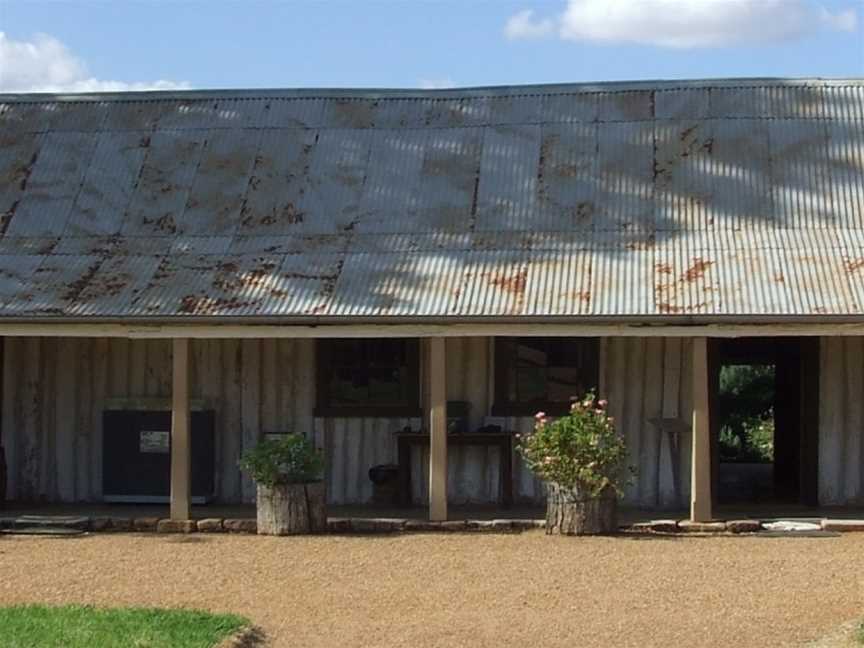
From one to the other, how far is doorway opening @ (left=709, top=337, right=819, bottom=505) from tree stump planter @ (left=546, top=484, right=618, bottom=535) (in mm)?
2619

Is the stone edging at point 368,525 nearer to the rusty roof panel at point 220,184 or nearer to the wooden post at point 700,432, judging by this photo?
the wooden post at point 700,432

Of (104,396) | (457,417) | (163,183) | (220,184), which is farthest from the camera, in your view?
(163,183)

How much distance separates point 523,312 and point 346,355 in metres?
3.08

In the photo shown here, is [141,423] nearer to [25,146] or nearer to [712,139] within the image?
[25,146]

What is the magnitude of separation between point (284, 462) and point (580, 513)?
3.03m

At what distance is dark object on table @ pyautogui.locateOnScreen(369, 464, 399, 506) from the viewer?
17750 mm

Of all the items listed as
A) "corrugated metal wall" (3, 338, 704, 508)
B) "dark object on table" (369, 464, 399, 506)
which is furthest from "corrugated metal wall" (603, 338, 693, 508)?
"dark object on table" (369, 464, 399, 506)

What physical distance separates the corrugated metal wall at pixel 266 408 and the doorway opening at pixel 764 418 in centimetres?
50

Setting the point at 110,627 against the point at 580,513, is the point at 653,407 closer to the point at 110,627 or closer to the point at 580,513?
the point at 580,513

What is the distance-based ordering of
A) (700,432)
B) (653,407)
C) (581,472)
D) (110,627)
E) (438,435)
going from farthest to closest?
(653,407) → (438,435) → (700,432) → (581,472) → (110,627)

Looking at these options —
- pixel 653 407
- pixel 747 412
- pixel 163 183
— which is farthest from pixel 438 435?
pixel 747 412

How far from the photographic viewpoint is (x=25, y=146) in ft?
66.3

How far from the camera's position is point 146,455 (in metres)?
18.0

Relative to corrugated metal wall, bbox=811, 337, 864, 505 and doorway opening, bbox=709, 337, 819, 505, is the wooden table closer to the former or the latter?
doorway opening, bbox=709, 337, 819, 505
